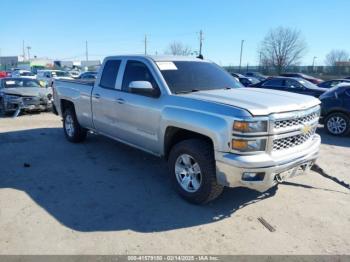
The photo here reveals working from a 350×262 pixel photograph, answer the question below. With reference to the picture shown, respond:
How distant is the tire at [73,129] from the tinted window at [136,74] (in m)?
2.45

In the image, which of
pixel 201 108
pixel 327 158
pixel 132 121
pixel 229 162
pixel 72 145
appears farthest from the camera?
pixel 72 145

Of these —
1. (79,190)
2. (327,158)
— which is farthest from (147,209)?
(327,158)

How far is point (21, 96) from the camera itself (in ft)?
39.8

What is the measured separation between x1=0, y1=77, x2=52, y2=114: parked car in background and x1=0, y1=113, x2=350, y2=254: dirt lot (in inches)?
251

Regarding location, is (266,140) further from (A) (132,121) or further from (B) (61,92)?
(B) (61,92)

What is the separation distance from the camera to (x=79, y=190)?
4.89 m

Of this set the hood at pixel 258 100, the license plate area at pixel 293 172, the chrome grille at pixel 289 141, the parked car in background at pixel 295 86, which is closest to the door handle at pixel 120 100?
the hood at pixel 258 100

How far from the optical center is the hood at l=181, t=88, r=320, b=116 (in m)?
3.80

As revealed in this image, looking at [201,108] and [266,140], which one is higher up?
[201,108]

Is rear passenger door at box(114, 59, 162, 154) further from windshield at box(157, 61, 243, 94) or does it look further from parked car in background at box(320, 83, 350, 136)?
parked car in background at box(320, 83, 350, 136)

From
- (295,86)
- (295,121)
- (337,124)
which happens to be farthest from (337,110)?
(295,121)

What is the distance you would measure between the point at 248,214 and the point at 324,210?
1.04 m

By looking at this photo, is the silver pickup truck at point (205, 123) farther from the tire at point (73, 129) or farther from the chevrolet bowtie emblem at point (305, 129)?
the tire at point (73, 129)

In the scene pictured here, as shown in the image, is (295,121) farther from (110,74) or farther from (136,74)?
(110,74)
